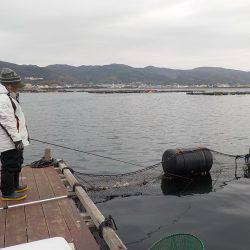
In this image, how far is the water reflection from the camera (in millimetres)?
15750

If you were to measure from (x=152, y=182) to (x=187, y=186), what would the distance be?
1562mm

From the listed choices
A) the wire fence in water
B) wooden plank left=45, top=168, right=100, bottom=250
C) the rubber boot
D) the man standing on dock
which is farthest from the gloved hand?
the wire fence in water

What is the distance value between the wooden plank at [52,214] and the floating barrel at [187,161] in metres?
7.01

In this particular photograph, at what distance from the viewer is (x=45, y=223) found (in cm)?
716

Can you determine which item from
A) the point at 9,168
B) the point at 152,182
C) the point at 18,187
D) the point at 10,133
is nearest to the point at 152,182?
the point at 152,182

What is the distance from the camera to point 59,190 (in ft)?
31.3

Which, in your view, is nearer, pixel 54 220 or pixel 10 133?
pixel 54 220

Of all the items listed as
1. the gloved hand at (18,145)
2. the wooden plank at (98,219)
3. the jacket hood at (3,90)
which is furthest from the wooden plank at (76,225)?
the jacket hood at (3,90)

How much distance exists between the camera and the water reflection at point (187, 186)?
15.8m

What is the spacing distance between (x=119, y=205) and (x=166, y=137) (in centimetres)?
2457

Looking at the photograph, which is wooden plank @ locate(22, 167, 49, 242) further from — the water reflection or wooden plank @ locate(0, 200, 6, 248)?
the water reflection

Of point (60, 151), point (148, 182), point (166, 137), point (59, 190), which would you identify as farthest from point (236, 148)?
point (59, 190)

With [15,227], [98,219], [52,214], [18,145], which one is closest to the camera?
[15,227]

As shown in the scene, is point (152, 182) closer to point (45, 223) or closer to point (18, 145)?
point (18, 145)
